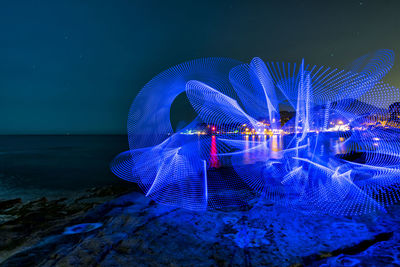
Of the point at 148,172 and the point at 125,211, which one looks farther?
the point at 148,172

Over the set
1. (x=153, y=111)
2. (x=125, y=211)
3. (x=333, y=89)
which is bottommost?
(x=125, y=211)

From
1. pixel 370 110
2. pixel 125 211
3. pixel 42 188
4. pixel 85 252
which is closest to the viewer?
pixel 85 252

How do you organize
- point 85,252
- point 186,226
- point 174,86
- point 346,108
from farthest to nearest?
point 346,108
point 174,86
point 186,226
point 85,252

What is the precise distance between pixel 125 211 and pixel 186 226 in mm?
3203

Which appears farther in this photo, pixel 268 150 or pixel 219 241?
pixel 268 150

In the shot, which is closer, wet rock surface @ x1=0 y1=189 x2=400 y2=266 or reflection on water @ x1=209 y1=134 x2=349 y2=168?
wet rock surface @ x1=0 y1=189 x2=400 y2=266

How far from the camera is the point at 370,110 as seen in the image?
13.5 m

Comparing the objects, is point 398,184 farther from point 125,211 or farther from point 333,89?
point 125,211

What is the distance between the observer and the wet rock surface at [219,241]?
15.5 feet

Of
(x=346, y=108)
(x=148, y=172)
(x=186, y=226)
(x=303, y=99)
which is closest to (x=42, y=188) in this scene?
(x=148, y=172)

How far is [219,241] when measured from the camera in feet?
18.4

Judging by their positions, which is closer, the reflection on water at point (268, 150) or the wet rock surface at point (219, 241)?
the wet rock surface at point (219, 241)

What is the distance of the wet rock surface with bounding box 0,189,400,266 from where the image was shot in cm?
474

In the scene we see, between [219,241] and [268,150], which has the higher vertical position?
[219,241]
